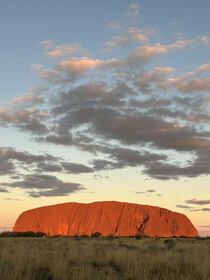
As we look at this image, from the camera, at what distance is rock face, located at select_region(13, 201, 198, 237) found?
4675 inches

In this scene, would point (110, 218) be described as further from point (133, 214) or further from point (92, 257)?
point (92, 257)

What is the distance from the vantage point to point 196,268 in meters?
9.68

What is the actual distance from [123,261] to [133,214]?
11636 centimetres

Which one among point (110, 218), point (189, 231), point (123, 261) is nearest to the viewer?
point (123, 261)

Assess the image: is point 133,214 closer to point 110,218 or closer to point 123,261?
point 110,218

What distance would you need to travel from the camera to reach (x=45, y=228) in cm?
12669

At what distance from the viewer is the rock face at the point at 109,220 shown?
11875cm

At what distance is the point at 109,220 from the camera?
12031 cm

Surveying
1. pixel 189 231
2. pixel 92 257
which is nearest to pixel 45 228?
pixel 189 231

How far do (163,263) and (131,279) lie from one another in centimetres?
272

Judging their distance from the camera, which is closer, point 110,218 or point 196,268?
point 196,268

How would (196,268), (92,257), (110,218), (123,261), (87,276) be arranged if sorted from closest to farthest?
(87,276)
(196,268)
(123,261)
(92,257)
(110,218)

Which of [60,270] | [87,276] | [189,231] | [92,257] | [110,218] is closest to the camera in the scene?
[87,276]

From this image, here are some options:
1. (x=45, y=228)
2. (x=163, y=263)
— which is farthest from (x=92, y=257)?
(x=45, y=228)
